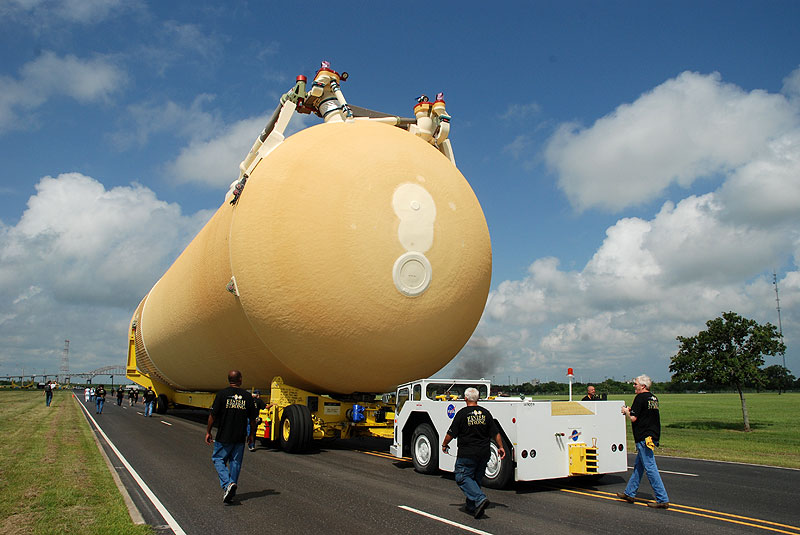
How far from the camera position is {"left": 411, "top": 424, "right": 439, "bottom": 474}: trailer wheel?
29.5 ft

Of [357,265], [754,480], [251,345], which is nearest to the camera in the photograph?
[754,480]

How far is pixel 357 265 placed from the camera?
9789 mm

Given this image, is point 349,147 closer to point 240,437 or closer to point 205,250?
point 205,250

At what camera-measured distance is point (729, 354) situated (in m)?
19.2

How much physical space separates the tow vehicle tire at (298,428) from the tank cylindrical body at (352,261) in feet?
1.97

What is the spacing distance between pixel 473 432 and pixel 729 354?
16.7m

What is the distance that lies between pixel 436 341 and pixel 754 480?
5764 millimetres

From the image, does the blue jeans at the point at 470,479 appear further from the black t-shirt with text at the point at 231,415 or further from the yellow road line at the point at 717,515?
the black t-shirt with text at the point at 231,415

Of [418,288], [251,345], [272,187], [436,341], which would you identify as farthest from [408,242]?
[251,345]

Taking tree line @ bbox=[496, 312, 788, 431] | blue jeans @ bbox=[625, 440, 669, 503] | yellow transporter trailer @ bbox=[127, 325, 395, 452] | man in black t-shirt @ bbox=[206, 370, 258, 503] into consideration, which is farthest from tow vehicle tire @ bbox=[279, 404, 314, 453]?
tree line @ bbox=[496, 312, 788, 431]

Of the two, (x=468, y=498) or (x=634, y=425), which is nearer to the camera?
(x=468, y=498)

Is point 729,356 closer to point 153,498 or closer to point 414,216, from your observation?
point 414,216

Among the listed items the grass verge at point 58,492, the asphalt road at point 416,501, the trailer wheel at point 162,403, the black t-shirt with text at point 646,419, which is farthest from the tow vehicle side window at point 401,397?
the trailer wheel at point 162,403

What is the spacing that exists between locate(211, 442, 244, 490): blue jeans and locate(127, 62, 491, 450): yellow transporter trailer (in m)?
3.40
